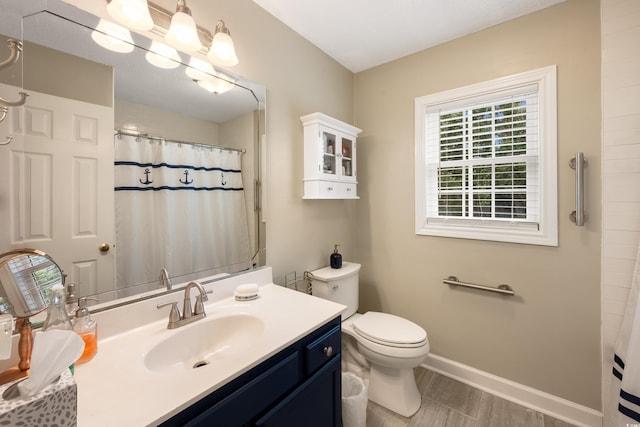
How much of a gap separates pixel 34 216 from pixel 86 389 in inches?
22.3

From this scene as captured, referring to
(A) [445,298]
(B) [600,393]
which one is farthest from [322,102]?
(B) [600,393]

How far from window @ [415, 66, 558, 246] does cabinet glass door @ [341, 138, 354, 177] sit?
1.61 ft

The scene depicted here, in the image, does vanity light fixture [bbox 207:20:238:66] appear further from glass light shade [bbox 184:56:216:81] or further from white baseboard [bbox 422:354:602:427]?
white baseboard [bbox 422:354:602:427]

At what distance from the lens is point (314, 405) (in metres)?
1.06

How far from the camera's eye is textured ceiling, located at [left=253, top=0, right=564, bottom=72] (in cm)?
155

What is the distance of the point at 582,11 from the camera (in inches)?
58.3

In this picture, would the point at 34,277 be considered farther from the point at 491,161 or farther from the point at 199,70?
the point at 491,161

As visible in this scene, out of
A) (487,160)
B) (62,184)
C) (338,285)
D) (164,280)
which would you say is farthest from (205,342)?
(487,160)

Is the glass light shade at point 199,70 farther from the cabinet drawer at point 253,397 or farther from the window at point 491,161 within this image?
the window at point 491,161

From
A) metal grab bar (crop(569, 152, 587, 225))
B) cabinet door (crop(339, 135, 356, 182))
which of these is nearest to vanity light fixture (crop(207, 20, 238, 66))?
cabinet door (crop(339, 135, 356, 182))

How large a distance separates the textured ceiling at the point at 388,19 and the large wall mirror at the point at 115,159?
61cm

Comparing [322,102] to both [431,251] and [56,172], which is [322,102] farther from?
[56,172]

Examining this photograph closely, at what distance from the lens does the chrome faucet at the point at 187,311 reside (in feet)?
3.50

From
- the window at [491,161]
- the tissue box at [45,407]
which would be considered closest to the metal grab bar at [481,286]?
the window at [491,161]
